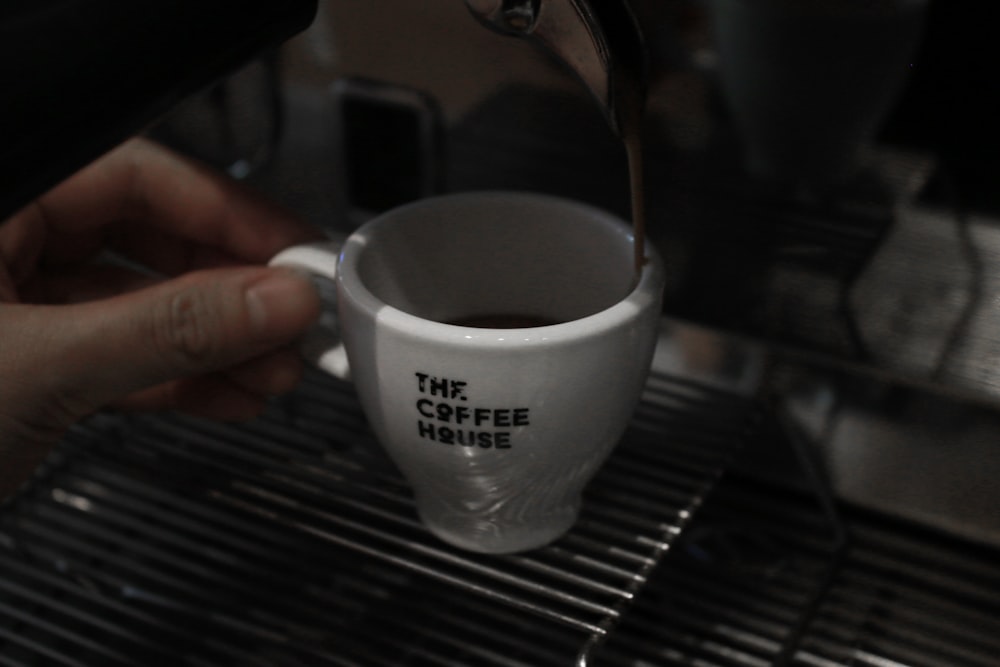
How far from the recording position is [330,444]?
0.42m

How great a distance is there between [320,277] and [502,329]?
7 centimetres

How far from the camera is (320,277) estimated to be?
34cm

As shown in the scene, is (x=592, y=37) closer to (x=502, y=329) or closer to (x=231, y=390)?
(x=502, y=329)

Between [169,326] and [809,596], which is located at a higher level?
[169,326]

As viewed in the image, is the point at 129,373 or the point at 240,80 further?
the point at 240,80

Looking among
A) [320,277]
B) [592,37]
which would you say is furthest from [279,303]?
[592,37]

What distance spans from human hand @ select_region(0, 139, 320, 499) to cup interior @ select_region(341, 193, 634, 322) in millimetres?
29

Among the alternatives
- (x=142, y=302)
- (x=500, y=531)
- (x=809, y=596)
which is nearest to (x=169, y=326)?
(x=142, y=302)

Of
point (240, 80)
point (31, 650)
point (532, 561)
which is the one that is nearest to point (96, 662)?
point (31, 650)

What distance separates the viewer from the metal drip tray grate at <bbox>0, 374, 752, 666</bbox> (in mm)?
349

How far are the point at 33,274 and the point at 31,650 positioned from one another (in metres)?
0.15

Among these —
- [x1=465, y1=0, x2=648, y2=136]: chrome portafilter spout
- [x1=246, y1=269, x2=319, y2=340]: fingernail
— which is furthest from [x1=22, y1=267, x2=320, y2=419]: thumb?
[x1=465, y1=0, x2=648, y2=136]: chrome portafilter spout

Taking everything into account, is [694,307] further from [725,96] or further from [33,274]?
[33,274]

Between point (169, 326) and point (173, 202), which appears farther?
point (173, 202)
